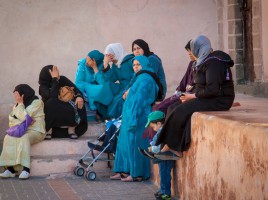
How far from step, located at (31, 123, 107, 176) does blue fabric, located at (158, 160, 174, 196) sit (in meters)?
2.70

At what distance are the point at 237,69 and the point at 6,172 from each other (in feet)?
15.0

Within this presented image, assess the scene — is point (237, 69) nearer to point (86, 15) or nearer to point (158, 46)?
point (158, 46)

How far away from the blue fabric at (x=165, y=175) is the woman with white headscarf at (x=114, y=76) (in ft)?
10.4

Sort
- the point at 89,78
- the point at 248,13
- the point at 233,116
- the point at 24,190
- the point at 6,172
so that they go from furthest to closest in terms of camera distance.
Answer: the point at 248,13
the point at 89,78
the point at 6,172
the point at 24,190
the point at 233,116

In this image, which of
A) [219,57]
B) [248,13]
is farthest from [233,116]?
[248,13]

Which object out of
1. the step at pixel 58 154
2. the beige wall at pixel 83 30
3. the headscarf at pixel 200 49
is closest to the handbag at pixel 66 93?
the step at pixel 58 154

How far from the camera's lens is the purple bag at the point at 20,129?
1235cm

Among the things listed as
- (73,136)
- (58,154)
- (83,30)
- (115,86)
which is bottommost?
(58,154)

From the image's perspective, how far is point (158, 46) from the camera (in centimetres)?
1537

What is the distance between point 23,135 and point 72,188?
60.1 inches

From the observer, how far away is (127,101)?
1185cm

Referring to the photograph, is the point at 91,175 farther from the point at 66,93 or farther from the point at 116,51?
the point at 116,51

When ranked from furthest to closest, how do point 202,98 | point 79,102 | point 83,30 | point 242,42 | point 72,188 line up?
point 83,30, point 242,42, point 79,102, point 72,188, point 202,98

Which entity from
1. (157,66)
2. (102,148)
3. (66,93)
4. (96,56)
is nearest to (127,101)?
(102,148)
